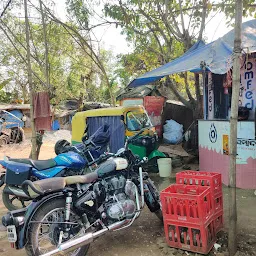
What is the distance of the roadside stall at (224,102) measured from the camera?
15.1ft

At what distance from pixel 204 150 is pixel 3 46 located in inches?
694

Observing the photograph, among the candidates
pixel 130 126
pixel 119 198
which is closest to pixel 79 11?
pixel 130 126

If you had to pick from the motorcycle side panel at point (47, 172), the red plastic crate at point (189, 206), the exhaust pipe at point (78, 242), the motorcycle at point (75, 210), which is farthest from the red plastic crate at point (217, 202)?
the motorcycle side panel at point (47, 172)

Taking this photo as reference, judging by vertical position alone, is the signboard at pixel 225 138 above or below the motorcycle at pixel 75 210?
above

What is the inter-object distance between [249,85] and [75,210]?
14.5 feet

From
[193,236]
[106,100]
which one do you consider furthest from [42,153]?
[106,100]

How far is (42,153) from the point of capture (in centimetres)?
1216

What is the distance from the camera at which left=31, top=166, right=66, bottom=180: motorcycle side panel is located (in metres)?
4.01

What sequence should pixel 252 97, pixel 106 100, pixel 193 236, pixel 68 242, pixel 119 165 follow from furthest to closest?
pixel 106 100 → pixel 252 97 → pixel 119 165 → pixel 193 236 → pixel 68 242

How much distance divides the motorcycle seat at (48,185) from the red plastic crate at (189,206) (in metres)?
0.96

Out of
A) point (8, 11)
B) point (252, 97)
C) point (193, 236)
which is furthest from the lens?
point (8, 11)

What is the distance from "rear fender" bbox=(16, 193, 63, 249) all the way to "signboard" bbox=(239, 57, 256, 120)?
14.0 ft

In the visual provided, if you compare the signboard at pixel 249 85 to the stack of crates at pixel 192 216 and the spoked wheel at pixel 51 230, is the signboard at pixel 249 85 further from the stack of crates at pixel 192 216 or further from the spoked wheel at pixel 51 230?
the spoked wheel at pixel 51 230

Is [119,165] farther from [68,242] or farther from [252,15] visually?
[252,15]
